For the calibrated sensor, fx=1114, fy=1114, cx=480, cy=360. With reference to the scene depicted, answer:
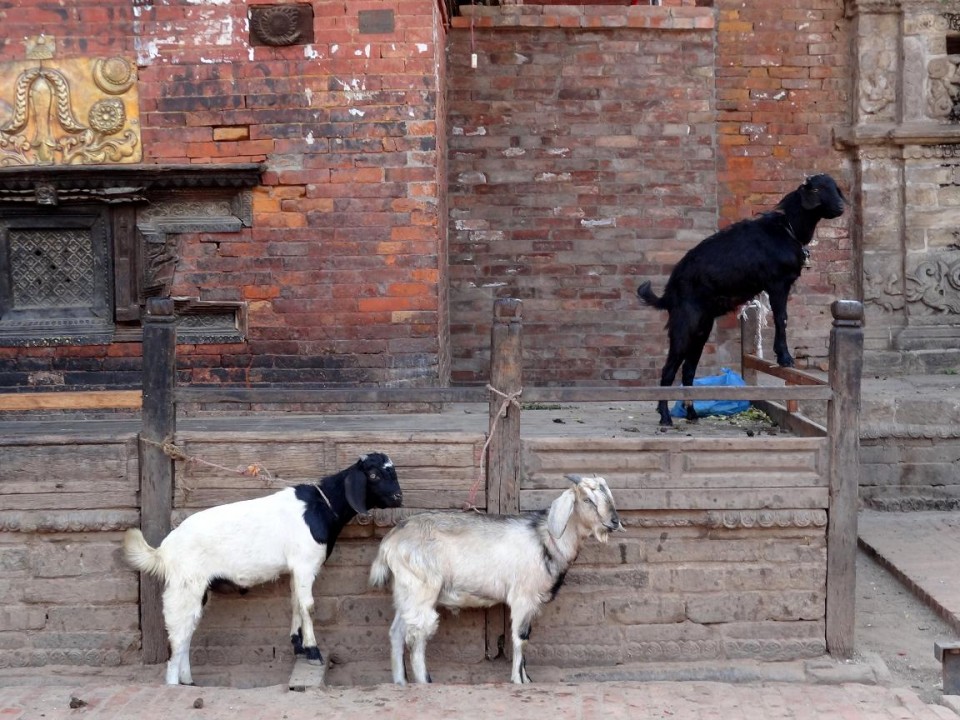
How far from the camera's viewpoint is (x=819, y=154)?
35.2ft

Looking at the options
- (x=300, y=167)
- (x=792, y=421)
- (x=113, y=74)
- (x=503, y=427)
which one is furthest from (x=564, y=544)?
(x=113, y=74)

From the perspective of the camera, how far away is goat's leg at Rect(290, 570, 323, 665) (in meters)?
5.77

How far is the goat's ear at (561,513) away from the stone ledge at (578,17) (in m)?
5.59

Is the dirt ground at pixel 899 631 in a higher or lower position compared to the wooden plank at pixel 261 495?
lower

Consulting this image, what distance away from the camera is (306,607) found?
19.1ft

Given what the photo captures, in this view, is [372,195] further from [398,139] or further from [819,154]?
[819,154]

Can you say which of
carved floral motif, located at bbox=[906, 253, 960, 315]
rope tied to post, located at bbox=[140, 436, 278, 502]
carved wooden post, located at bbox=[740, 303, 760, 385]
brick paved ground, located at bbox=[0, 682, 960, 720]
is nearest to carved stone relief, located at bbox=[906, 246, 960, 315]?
carved floral motif, located at bbox=[906, 253, 960, 315]

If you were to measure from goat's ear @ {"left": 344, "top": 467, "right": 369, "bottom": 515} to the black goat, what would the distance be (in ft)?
7.65

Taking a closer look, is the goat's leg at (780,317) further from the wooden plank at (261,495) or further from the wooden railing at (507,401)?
the wooden plank at (261,495)

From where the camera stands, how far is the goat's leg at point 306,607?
18.9 feet

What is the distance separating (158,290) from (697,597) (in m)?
4.48

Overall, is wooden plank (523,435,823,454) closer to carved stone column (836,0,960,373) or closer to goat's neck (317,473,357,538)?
goat's neck (317,473,357,538)

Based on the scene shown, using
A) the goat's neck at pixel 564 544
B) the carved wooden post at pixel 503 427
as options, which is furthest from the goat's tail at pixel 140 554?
the goat's neck at pixel 564 544

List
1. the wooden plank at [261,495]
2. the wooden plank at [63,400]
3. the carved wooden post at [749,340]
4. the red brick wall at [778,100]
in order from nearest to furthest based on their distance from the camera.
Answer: the wooden plank at [261,495]
the wooden plank at [63,400]
the carved wooden post at [749,340]
the red brick wall at [778,100]
